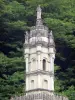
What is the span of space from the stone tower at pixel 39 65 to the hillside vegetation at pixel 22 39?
8455 millimetres

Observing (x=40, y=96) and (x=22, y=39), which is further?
(x=22, y=39)

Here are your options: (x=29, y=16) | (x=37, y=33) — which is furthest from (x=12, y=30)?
(x=37, y=33)

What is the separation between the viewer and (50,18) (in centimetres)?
5544

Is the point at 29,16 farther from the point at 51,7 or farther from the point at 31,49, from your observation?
the point at 31,49

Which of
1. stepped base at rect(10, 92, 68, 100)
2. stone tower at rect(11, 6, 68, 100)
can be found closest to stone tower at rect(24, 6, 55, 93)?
stone tower at rect(11, 6, 68, 100)

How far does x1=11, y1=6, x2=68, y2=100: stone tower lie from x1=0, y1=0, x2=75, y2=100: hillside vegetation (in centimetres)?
846

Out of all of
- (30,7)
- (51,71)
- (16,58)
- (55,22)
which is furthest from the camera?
(30,7)

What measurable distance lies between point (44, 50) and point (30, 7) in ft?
67.3

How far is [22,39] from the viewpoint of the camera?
53.4 meters

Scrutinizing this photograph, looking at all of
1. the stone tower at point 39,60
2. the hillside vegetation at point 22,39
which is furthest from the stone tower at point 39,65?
the hillside vegetation at point 22,39

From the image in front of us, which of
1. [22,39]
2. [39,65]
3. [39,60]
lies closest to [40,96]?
[39,65]

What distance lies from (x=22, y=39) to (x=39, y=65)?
16.7m

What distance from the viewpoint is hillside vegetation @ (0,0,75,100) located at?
47.5 meters

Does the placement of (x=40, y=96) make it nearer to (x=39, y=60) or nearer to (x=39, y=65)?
(x=39, y=65)
